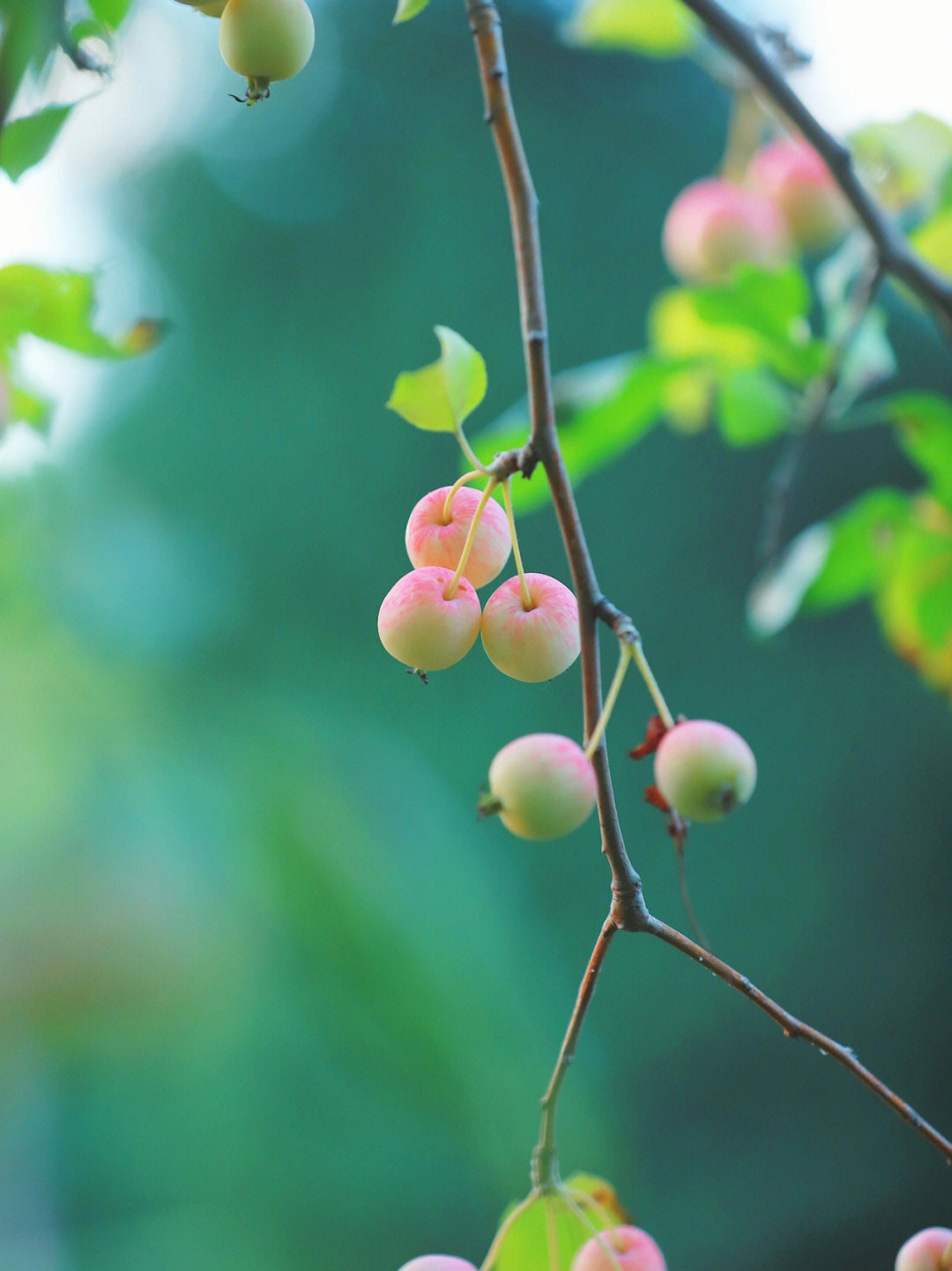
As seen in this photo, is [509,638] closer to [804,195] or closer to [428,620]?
[428,620]

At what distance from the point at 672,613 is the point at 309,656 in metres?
1.10

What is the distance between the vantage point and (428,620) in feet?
0.99

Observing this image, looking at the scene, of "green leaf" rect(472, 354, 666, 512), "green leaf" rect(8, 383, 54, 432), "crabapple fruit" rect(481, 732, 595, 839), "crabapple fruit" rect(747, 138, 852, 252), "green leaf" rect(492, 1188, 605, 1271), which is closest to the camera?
"crabapple fruit" rect(481, 732, 595, 839)

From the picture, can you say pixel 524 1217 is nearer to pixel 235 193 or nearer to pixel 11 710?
pixel 11 710

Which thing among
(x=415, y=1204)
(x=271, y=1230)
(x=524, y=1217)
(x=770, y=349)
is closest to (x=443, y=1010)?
(x=415, y=1204)

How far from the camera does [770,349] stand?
0.81 metres

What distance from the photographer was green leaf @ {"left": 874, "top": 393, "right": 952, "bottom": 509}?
813 mm

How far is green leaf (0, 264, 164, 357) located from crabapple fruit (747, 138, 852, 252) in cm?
67

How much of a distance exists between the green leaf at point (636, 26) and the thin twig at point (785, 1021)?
0.71 meters

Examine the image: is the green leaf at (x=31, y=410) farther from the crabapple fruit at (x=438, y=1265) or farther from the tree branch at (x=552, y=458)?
the crabapple fruit at (x=438, y=1265)

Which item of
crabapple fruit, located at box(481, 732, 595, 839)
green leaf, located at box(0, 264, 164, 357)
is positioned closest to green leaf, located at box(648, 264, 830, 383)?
green leaf, located at box(0, 264, 164, 357)

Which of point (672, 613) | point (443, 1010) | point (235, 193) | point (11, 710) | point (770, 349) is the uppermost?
point (770, 349)

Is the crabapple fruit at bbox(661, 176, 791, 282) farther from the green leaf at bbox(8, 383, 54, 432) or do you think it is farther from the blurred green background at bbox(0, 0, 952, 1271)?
the blurred green background at bbox(0, 0, 952, 1271)

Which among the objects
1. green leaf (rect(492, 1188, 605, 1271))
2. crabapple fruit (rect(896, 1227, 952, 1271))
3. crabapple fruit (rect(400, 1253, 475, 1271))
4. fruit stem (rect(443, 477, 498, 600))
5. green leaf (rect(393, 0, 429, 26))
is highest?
green leaf (rect(393, 0, 429, 26))
